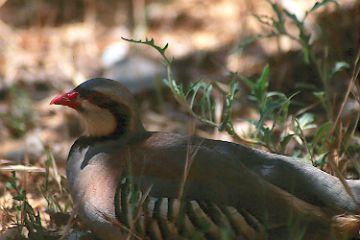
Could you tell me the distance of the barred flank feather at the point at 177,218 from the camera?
321 cm

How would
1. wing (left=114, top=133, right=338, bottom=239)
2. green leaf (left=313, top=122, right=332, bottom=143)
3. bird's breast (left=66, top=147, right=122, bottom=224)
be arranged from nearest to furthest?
wing (left=114, top=133, right=338, bottom=239) → bird's breast (left=66, top=147, right=122, bottom=224) → green leaf (left=313, top=122, right=332, bottom=143)

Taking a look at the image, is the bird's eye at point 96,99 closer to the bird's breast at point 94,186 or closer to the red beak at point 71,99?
the red beak at point 71,99

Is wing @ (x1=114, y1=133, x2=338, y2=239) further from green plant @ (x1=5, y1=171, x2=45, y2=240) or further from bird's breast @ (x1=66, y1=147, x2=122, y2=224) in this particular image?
green plant @ (x1=5, y1=171, x2=45, y2=240)

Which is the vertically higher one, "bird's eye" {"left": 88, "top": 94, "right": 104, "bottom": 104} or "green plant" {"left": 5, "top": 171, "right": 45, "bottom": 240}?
"bird's eye" {"left": 88, "top": 94, "right": 104, "bottom": 104}

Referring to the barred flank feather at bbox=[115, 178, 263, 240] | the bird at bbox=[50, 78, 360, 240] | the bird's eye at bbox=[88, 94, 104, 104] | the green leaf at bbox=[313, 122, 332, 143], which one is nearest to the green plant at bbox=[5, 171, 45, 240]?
the bird at bbox=[50, 78, 360, 240]

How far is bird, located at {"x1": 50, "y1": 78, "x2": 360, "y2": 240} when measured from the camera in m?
3.19

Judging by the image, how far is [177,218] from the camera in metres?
3.26

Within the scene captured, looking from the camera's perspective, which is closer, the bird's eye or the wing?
the wing

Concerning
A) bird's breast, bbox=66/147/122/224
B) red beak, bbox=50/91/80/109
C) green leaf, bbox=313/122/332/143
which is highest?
red beak, bbox=50/91/80/109

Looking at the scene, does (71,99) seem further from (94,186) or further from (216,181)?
(216,181)

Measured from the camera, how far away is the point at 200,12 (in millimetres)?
7043

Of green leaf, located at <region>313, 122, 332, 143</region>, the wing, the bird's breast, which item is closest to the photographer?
the wing

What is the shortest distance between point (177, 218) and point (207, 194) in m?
0.15

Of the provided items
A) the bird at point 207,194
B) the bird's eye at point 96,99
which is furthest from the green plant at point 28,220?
the bird's eye at point 96,99
